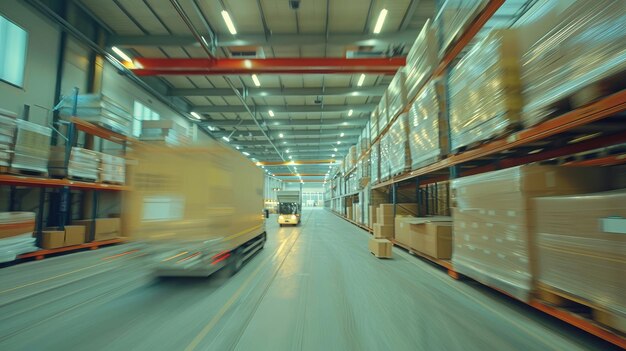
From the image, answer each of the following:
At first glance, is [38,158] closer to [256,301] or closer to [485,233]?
[256,301]

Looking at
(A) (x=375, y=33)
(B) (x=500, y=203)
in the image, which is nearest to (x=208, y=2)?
(A) (x=375, y=33)

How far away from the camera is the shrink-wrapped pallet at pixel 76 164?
240 inches

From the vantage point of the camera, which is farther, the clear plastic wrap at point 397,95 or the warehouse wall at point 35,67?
the clear plastic wrap at point 397,95

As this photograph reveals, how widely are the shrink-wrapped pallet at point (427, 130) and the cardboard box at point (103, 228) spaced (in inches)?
338

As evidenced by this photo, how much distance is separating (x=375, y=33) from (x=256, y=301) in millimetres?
7915

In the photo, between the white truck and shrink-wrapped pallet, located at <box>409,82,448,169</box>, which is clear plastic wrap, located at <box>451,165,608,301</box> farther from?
the white truck

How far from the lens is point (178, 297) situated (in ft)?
10.8

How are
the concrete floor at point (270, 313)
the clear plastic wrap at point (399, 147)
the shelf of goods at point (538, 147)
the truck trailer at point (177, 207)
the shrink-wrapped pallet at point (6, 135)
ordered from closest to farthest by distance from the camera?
the shelf of goods at point (538, 147) → the concrete floor at point (270, 313) → the truck trailer at point (177, 207) → the shrink-wrapped pallet at point (6, 135) → the clear plastic wrap at point (399, 147)

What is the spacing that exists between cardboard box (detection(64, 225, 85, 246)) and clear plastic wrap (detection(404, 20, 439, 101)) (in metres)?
8.81

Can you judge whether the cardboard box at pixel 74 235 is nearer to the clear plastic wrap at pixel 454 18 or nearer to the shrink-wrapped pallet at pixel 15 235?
the shrink-wrapped pallet at pixel 15 235

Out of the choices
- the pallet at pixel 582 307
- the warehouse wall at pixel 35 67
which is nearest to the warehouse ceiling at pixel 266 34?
the warehouse wall at pixel 35 67

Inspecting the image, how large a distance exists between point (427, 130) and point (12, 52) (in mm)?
9288

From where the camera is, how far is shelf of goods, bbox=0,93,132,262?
16.1ft

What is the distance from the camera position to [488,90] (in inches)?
118
